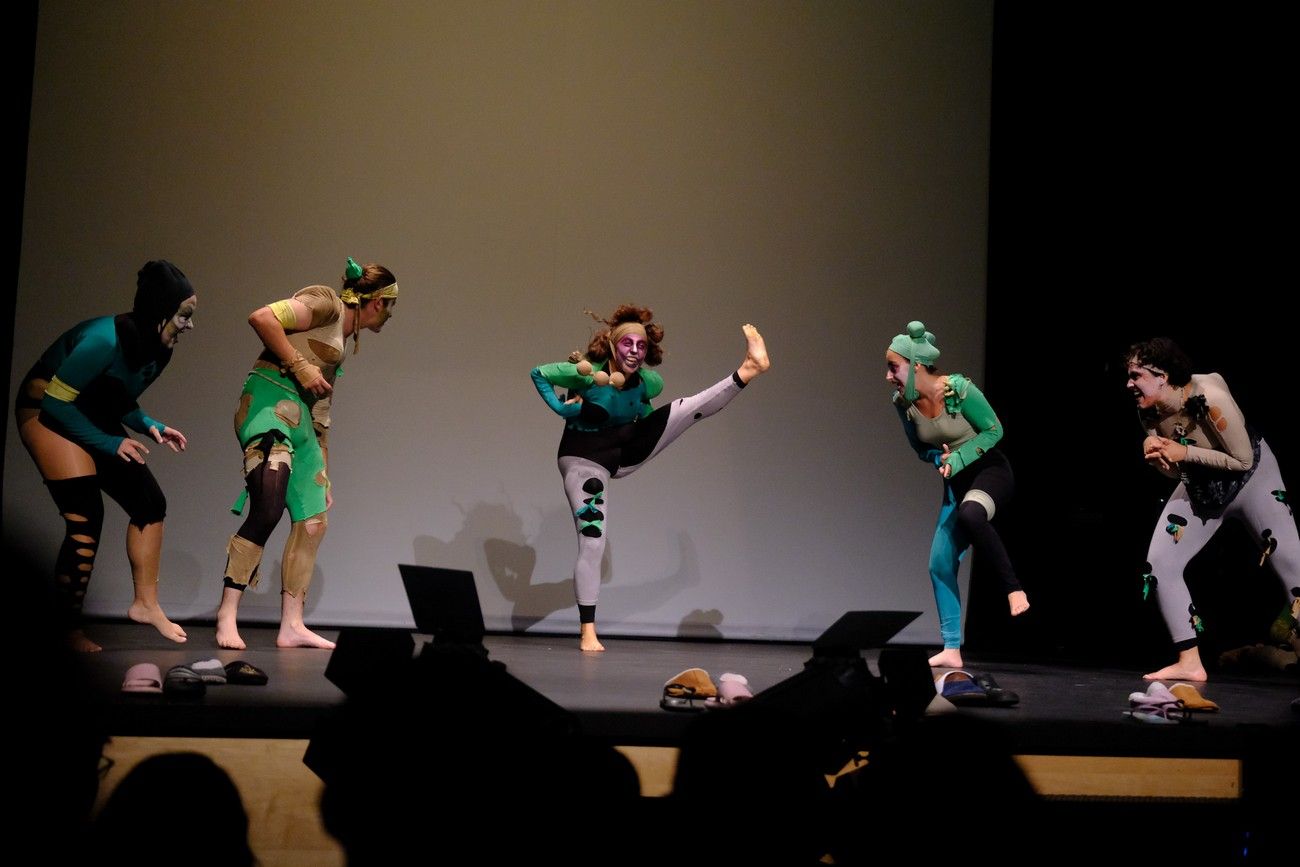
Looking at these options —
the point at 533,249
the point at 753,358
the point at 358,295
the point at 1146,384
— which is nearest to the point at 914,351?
the point at 753,358

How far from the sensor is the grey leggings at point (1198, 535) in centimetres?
508

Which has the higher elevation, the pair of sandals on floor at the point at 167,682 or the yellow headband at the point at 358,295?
the yellow headband at the point at 358,295

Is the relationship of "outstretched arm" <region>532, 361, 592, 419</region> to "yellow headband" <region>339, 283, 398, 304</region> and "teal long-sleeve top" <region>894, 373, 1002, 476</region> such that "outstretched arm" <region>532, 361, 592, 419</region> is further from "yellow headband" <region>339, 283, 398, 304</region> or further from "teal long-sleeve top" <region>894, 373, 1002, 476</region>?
"teal long-sleeve top" <region>894, 373, 1002, 476</region>

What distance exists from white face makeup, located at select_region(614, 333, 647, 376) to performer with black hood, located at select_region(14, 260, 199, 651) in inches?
75.1

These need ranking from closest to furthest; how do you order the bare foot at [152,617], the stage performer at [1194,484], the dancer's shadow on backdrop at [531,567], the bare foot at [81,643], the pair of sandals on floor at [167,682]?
the pair of sandals on floor at [167,682] < the bare foot at [81,643] < the bare foot at [152,617] < the stage performer at [1194,484] < the dancer's shadow on backdrop at [531,567]

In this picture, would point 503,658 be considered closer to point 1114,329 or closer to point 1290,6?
point 1114,329

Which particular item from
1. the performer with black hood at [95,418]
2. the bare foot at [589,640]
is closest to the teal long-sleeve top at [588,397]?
the bare foot at [589,640]

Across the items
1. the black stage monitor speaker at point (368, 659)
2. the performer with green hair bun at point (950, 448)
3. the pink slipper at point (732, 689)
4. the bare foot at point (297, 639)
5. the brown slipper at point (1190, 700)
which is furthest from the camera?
the performer with green hair bun at point (950, 448)

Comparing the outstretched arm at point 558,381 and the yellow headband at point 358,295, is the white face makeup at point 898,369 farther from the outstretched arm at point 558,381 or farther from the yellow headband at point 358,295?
the yellow headband at point 358,295

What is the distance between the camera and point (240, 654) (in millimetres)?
4461

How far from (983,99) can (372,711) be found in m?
5.95

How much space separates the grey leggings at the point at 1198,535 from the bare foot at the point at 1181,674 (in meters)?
0.10

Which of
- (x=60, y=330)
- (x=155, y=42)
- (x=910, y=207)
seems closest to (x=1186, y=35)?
(x=910, y=207)

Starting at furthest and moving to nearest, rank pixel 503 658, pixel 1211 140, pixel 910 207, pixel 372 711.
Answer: pixel 910 207
pixel 1211 140
pixel 503 658
pixel 372 711
